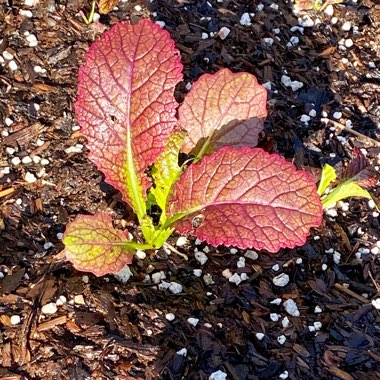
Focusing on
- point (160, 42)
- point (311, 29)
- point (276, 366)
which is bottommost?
point (276, 366)

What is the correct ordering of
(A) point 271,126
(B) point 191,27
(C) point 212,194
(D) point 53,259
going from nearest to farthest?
(C) point 212,194 < (D) point 53,259 < (A) point 271,126 < (B) point 191,27

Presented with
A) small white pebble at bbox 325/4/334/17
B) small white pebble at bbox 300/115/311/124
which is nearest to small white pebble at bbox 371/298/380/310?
small white pebble at bbox 300/115/311/124

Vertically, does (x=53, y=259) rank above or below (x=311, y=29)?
below

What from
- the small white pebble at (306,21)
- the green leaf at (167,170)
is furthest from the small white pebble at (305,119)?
the green leaf at (167,170)

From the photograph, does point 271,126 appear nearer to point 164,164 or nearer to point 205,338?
point 164,164

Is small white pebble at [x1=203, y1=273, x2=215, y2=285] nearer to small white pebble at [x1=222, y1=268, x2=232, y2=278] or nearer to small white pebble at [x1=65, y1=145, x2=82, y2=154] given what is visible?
small white pebble at [x1=222, y1=268, x2=232, y2=278]

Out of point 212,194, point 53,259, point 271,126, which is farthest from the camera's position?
point 271,126

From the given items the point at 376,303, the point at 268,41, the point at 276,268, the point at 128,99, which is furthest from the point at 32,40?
the point at 376,303

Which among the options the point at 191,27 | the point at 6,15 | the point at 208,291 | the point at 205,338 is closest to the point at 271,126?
the point at 191,27

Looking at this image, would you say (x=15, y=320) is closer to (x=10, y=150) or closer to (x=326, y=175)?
(x=10, y=150)
